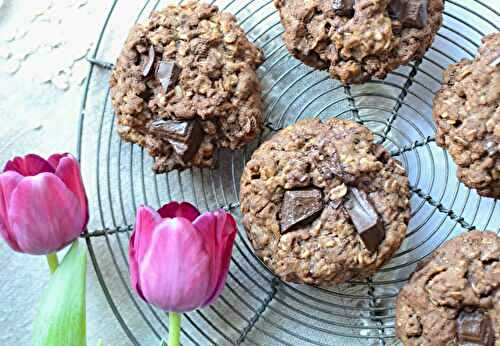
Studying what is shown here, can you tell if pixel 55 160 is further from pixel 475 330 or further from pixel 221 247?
pixel 475 330

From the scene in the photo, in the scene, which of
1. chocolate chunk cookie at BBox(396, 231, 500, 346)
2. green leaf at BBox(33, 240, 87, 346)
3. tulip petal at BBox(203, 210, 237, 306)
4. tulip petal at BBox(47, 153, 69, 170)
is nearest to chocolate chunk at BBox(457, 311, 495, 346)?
chocolate chunk cookie at BBox(396, 231, 500, 346)

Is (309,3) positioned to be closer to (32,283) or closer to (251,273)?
(251,273)

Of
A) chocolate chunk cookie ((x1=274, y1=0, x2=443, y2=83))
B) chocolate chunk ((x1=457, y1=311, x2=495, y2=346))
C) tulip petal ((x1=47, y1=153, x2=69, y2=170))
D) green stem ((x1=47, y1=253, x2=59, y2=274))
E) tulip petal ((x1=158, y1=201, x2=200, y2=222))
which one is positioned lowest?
chocolate chunk ((x1=457, y1=311, x2=495, y2=346))

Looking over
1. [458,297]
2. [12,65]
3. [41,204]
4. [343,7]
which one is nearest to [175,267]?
[41,204]

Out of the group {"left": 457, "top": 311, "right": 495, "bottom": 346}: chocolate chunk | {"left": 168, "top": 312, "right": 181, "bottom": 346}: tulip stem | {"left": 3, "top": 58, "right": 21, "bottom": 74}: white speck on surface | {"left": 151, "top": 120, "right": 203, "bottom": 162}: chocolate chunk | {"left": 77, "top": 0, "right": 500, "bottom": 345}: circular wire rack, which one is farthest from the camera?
{"left": 3, "top": 58, "right": 21, "bottom": 74}: white speck on surface

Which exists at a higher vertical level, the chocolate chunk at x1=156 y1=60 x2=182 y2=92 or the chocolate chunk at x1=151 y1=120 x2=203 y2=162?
the chocolate chunk at x1=156 y1=60 x2=182 y2=92

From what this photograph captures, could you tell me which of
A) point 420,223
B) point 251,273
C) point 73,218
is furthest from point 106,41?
point 420,223

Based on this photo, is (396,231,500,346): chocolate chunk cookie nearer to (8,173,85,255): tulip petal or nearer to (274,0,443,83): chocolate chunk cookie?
(274,0,443,83): chocolate chunk cookie

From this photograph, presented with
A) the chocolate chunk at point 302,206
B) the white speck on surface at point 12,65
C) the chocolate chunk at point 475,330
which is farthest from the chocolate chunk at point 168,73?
the chocolate chunk at point 475,330
